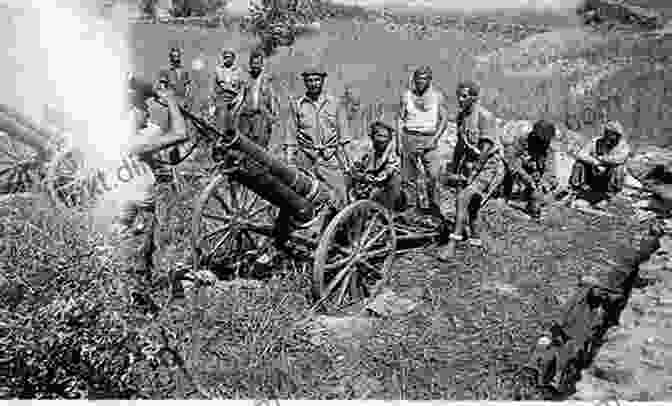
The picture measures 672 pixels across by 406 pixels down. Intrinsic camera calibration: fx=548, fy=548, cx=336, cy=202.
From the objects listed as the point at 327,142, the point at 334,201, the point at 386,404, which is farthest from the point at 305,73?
the point at 386,404

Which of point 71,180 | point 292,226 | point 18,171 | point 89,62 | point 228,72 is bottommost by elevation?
point 18,171

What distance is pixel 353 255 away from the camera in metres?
4.47

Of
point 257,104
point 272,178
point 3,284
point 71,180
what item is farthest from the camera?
point 257,104

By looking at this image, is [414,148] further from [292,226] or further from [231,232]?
[231,232]

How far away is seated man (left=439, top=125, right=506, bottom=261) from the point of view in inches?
222

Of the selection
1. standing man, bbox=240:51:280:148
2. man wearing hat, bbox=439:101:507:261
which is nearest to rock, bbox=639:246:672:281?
man wearing hat, bbox=439:101:507:261

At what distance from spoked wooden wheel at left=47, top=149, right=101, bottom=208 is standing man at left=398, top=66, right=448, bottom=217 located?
11.2 ft

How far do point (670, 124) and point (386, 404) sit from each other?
359 inches

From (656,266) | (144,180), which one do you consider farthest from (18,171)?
(656,266)

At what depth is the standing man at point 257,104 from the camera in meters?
6.77

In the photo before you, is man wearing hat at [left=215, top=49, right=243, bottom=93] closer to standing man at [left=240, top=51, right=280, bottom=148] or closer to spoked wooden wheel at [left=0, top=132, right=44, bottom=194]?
standing man at [left=240, top=51, right=280, bottom=148]

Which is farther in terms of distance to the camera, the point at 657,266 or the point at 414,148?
the point at 414,148

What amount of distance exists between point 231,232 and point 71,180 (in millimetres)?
2551

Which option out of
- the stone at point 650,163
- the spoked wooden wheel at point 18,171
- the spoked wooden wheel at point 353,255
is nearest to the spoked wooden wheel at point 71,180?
the spoked wooden wheel at point 18,171
